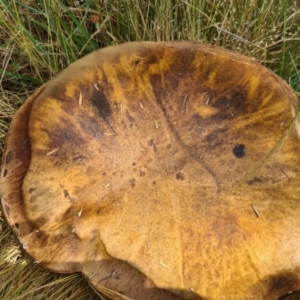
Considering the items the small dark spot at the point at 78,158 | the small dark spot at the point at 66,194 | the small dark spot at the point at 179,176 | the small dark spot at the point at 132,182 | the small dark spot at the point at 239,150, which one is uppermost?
the small dark spot at the point at 239,150

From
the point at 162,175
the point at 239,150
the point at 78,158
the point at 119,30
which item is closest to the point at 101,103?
the point at 78,158

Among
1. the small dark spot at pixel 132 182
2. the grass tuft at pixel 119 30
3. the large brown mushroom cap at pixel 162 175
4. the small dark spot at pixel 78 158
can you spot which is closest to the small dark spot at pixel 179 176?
the large brown mushroom cap at pixel 162 175

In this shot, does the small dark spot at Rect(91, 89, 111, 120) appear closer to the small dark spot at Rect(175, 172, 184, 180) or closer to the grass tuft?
the small dark spot at Rect(175, 172, 184, 180)

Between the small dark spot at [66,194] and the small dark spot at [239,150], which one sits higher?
the small dark spot at [239,150]

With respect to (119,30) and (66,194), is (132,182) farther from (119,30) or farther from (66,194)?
(119,30)

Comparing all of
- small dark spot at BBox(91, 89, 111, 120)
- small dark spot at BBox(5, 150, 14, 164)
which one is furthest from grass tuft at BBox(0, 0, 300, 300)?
small dark spot at BBox(91, 89, 111, 120)

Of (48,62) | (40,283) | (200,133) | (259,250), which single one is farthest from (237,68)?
(40,283)

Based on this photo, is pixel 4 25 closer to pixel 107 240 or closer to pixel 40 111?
pixel 40 111

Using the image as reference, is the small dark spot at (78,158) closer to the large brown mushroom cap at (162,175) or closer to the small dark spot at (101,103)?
the large brown mushroom cap at (162,175)
